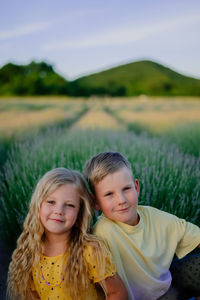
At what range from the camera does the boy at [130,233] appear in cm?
167

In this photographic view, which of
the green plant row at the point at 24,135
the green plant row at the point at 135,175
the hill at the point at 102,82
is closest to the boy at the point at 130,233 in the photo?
the green plant row at the point at 135,175

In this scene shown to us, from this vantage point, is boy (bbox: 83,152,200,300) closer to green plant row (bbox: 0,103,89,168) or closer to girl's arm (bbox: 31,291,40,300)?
girl's arm (bbox: 31,291,40,300)

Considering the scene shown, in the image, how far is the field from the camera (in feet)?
9.25

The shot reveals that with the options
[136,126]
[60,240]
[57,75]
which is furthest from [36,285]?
[57,75]

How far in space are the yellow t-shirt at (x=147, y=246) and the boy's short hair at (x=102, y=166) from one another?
0.71 ft

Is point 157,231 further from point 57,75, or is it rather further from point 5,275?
point 57,75

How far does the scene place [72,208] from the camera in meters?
1.62

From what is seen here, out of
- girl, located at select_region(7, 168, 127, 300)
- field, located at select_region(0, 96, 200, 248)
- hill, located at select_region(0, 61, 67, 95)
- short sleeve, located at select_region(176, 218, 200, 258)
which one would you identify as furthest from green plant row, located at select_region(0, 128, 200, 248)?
hill, located at select_region(0, 61, 67, 95)

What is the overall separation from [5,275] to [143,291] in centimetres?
118

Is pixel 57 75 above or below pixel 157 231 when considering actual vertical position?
above

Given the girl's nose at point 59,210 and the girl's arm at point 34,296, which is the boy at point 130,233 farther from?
the girl's arm at point 34,296

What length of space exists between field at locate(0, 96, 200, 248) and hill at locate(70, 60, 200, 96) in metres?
0.15

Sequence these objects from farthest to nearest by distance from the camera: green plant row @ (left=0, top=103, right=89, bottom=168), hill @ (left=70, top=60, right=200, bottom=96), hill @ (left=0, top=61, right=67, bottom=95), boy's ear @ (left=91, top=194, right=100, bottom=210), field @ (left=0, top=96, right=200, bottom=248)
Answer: hill @ (left=0, top=61, right=67, bottom=95), hill @ (left=70, top=60, right=200, bottom=96), green plant row @ (left=0, top=103, right=89, bottom=168), field @ (left=0, top=96, right=200, bottom=248), boy's ear @ (left=91, top=194, right=100, bottom=210)

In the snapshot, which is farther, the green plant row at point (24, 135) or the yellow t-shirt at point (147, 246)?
the green plant row at point (24, 135)
